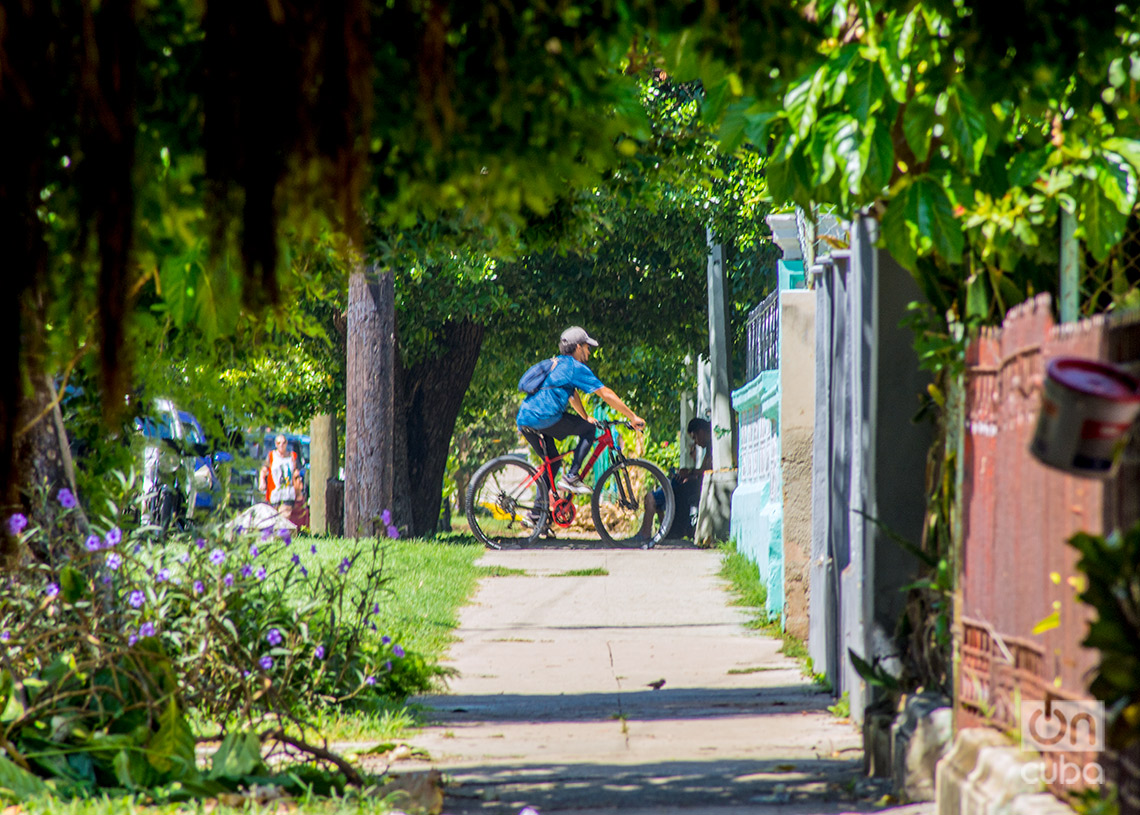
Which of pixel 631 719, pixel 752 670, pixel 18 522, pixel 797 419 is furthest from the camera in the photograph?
pixel 797 419

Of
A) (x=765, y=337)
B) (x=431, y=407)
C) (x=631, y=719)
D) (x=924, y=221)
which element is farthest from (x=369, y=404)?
(x=924, y=221)

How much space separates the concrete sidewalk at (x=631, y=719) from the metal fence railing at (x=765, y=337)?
2.49 meters

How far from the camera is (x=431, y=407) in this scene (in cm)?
1827

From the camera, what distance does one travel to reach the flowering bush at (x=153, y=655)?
435 cm

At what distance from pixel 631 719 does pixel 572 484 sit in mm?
8877

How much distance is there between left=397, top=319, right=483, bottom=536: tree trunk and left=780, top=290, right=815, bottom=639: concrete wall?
10625 mm

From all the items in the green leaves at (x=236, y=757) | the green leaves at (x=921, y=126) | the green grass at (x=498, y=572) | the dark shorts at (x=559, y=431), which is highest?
the green leaves at (x=921, y=126)

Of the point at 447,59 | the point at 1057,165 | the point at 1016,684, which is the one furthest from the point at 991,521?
the point at 447,59

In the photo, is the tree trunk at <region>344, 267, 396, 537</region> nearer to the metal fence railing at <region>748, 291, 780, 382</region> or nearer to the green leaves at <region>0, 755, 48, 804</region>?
the metal fence railing at <region>748, 291, 780, 382</region>

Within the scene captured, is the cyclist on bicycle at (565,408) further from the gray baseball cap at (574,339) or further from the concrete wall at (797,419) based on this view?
the concrete wall at (797,419)

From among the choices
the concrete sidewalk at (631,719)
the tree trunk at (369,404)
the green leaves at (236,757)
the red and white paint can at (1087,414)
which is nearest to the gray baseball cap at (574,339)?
the tree trunk at (369,404)

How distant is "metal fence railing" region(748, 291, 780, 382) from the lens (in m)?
11.8

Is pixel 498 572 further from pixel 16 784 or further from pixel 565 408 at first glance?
pixel 16 784

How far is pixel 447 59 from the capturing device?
2.62 meters
